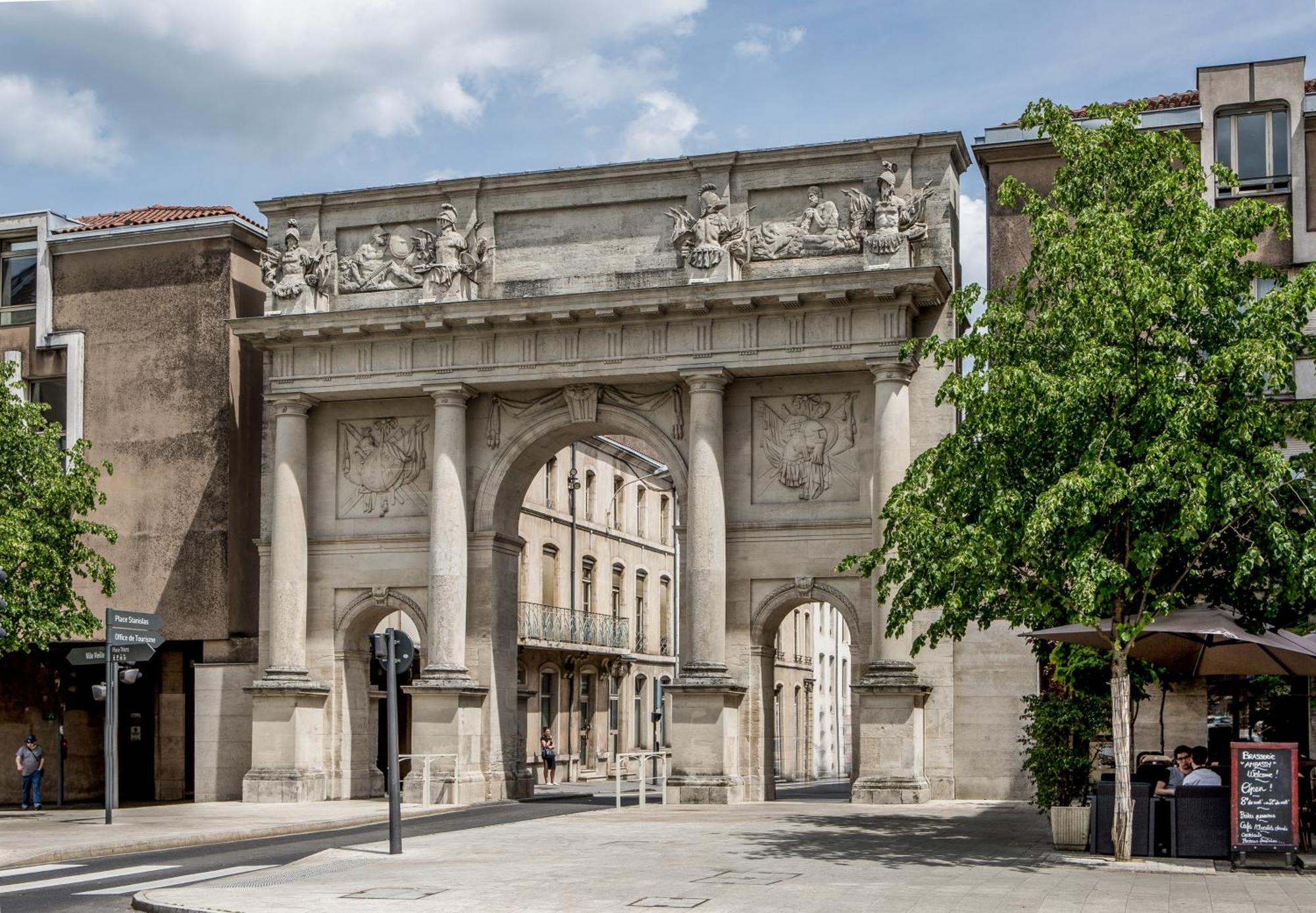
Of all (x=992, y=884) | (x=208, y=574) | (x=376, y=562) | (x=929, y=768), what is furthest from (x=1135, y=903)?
(x=208, y=574)

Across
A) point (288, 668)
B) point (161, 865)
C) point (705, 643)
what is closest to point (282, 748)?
point (288, 668)

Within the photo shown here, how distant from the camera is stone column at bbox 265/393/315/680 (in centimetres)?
3575

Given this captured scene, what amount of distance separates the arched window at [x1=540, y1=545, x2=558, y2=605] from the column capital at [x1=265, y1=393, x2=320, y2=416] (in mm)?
16988

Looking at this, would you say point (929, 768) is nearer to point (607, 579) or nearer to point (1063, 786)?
point (1063, 786)

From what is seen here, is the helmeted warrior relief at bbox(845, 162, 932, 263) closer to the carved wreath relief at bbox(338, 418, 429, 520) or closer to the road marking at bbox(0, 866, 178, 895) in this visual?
the carved wreath relief at bbox(338, 418, 429, 520)

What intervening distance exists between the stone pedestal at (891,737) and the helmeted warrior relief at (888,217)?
802 cm

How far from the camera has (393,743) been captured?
1972 centimetres

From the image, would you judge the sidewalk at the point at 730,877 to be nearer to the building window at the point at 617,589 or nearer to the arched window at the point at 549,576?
the arched window at the point at 549,576

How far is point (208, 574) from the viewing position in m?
37.8

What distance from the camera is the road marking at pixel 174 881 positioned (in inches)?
696

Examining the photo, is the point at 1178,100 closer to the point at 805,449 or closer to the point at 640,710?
the point at 805,449

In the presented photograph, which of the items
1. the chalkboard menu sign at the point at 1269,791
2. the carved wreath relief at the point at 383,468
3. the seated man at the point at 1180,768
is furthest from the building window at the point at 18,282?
the chalkboard menu sign at the point at 1269,791

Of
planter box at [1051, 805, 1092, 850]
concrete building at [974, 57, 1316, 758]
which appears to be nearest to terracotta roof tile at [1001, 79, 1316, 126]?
concrete building at [974, 57, 1316, 758]

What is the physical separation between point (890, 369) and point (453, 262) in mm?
9466
